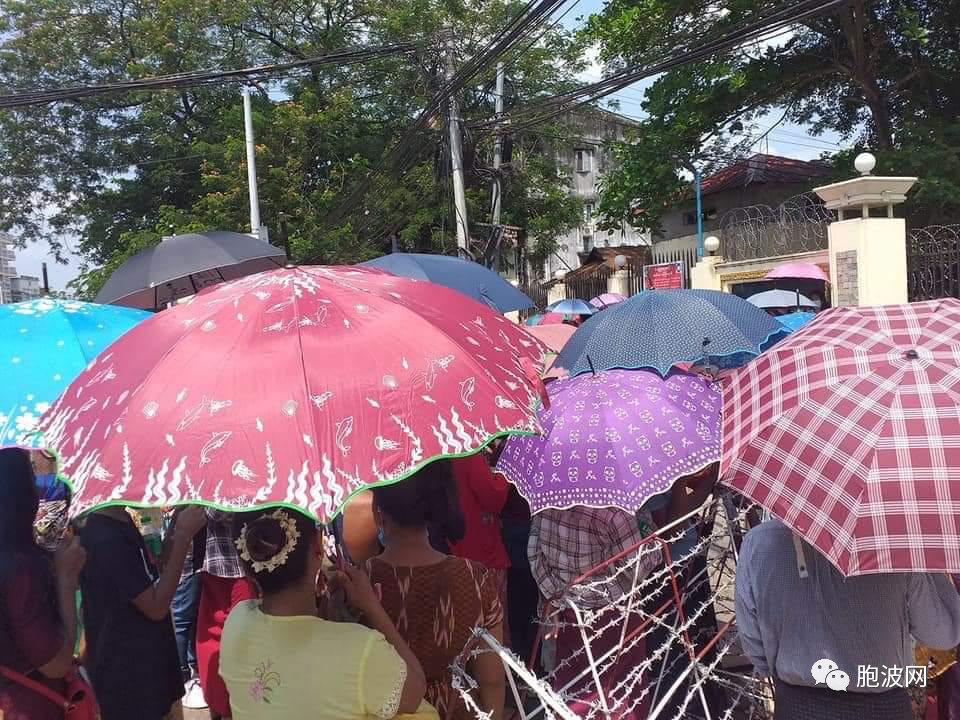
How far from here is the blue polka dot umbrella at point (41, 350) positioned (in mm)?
2215

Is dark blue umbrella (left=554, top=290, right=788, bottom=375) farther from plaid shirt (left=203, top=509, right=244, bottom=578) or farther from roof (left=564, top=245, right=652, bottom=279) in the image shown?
roof (left=564, top=245, right=652, bottom=279)

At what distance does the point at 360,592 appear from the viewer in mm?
1893

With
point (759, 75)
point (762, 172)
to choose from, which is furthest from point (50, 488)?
point (762, 172)

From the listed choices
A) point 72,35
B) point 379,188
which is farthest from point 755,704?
point 72,35

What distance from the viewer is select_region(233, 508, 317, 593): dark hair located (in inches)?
72.1

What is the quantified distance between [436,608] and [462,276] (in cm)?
329

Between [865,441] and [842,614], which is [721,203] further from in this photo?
[865,441]

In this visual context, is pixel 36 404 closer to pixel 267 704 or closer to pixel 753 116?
pixel 267 704

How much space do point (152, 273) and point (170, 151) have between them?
17.6 metres

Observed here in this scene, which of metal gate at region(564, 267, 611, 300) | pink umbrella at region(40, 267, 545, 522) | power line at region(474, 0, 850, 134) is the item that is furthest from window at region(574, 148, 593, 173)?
pink umbrella at region(40, 267, 545, 522)

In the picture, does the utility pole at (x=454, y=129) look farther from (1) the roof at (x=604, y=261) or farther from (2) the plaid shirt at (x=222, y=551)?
(2) the plaid shirt at (x=222, y=551)

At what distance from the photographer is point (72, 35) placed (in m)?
19.7

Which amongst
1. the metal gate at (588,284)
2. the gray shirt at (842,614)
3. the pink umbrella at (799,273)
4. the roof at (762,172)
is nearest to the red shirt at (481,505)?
the gray shirt at (842,614)

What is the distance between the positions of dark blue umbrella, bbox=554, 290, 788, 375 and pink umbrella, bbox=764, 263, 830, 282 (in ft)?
26.3
